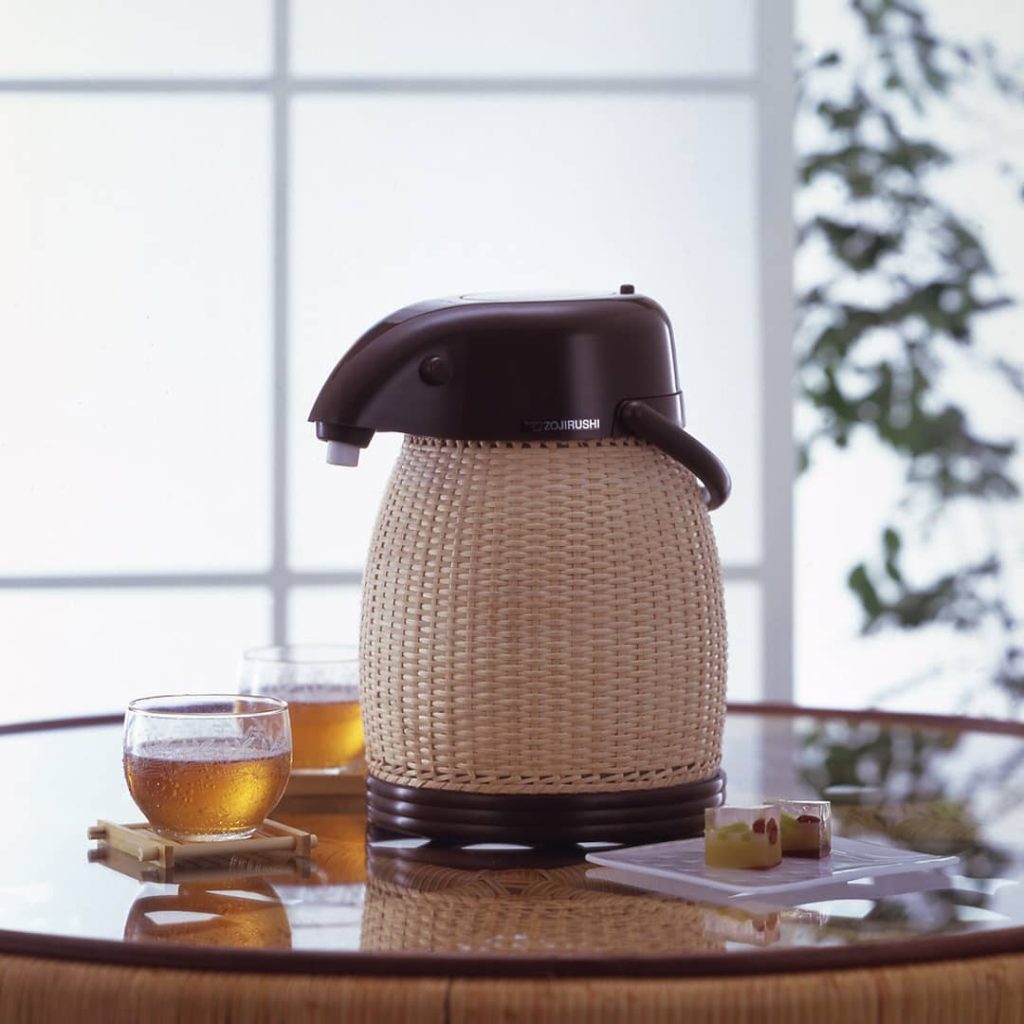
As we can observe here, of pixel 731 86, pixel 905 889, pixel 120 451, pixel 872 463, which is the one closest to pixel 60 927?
pixel 905 889

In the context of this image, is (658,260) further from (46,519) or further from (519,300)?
(519,300)

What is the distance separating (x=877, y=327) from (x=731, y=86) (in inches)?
46.6

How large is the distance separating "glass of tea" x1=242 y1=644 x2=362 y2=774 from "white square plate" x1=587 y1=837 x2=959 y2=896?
1.11 ft

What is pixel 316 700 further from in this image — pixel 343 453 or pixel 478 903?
pixel 478 903

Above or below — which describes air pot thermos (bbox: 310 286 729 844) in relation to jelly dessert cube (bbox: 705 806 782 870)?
above

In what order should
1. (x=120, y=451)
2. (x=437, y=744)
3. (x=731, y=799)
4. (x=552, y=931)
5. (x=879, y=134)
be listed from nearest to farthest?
(x=552, y=931), (x=437, y=744), (x=731, y=799), (x=120, y=451), (x=879, y=134)

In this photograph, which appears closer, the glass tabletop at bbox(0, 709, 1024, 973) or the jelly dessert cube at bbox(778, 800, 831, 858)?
the glass tabletop at bbox(0, 709, 1024, 973)

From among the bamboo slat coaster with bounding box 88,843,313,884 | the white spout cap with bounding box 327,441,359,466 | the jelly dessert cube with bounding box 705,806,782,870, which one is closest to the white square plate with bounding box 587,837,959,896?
the jelly dessert cube with bounding box 705,806,782,870

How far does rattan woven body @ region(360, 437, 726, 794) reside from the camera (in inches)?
37.4

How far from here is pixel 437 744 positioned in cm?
97

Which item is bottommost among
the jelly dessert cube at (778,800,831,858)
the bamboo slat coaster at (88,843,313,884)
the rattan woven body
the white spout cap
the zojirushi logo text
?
the bamboo slat coaster at (88,843,313,884)

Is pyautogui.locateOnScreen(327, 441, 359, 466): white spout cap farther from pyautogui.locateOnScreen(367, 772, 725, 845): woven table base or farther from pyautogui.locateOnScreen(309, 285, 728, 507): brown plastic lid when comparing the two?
pyautogui.locateOnScreen(367, 772, 725, 845): woven table base

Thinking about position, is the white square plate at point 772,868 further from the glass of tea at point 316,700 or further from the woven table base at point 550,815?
the glass of tea at point 316,700

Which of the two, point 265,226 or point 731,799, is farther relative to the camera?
point 265,226
